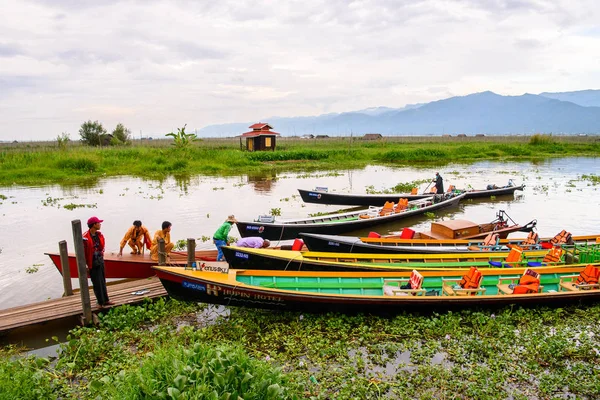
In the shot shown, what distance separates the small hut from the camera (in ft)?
145

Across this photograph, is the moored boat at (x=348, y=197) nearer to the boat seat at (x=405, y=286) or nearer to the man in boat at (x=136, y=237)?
the man in boat at (x=136, y=237)

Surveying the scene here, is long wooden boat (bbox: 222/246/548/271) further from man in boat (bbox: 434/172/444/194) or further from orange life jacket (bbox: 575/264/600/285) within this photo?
man in boat (bbox: 434/172/444/194)

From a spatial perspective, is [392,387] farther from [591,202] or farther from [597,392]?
[591,202]

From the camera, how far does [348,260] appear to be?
9.48 m

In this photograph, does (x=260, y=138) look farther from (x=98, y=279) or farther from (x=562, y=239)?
(x=98, y=279)

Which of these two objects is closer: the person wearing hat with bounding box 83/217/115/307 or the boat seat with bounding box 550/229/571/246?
the person wearing hat with bounding box 83/217/115/307

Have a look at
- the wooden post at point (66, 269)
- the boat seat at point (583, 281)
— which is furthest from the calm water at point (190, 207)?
the boat seat at point (583, 281)

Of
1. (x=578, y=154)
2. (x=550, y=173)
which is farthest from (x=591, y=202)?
(x=578, y=154)

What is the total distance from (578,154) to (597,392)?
5524cm

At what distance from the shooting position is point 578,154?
5028cm

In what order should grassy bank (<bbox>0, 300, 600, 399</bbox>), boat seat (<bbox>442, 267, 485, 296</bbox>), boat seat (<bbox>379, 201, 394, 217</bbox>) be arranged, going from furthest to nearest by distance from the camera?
boat seat (<bbox>379, 201, 394, 217</bbox>)
boat seat (<bbox>442, 267, 485, 296</bbox>)
grassy bank (<bbox>0, 300, 600, 399</bbox>)

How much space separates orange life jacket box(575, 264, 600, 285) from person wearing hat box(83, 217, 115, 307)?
9.84m

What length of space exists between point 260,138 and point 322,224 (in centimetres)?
3214

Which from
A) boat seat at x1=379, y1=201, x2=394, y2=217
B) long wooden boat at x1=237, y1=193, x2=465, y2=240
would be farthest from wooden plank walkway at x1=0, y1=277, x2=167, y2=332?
boat seat at x1=379, y1=201, x2=394, y2=217
